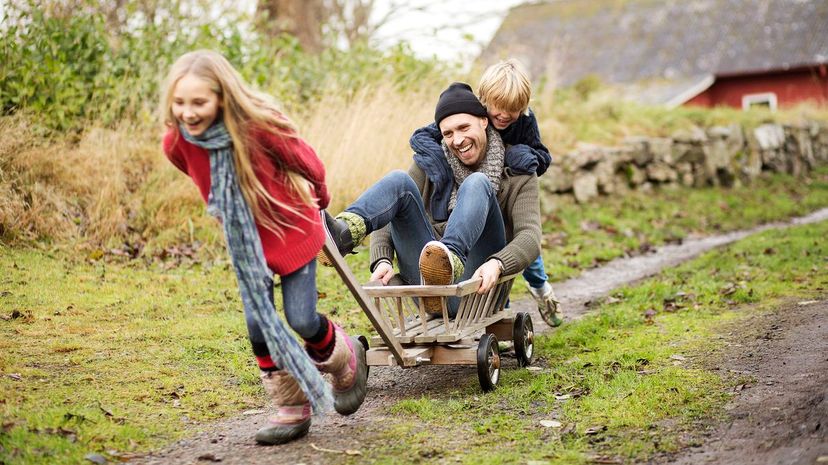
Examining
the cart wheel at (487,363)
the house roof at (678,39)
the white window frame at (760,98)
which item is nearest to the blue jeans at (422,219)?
the cart wheel at (487,363)

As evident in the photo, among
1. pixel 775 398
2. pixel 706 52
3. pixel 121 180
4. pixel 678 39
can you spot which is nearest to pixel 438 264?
pixel 775 398

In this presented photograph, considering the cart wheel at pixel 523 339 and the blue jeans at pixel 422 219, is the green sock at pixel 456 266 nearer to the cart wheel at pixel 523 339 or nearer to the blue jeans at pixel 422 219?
the blue jeans at pixel 422 219

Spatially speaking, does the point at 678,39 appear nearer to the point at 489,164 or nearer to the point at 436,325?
the point at 489,164

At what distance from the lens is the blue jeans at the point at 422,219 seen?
4.09 m

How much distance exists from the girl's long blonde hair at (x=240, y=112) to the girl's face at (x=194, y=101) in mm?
18

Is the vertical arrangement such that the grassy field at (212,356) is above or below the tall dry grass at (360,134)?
below

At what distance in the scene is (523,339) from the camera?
465 centimetres

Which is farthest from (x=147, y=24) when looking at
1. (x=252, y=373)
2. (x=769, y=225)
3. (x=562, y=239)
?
(x=769, y=225)

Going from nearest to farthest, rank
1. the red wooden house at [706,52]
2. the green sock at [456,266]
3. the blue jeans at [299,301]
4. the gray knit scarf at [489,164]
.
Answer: the blue jeans at [299,301] < the green sock at [456,266] < the gray knit scarf at [489,164] < the red wooden house at [706,52]

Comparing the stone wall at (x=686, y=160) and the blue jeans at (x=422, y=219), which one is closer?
the blue jeans at (x=422, y=219)

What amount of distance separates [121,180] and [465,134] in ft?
13.9

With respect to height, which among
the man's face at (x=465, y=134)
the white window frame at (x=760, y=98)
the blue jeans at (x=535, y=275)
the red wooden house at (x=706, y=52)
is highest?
the red wooden house at (x=706, y=52)

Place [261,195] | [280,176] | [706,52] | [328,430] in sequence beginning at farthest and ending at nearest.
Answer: [706,52], [328,430], [280,176], [261,195]

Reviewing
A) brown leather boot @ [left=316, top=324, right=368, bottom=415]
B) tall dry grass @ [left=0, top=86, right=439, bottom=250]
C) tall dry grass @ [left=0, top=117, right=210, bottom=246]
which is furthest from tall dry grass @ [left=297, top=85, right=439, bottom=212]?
brown leather boot @ [left=316, top=324, right=368, bottom=415]
